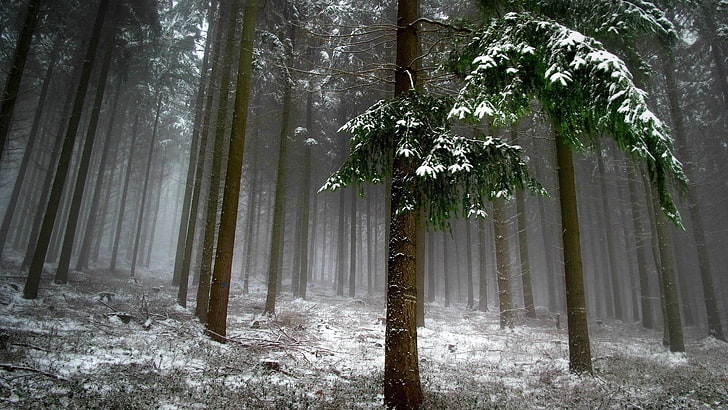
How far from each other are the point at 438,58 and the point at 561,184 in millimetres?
4211

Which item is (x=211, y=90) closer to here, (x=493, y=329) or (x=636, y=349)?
(x=493, y=329)

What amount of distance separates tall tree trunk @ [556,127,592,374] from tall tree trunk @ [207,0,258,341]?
317 inches

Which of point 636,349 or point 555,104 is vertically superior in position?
point 555,104

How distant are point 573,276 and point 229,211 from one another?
8575mm

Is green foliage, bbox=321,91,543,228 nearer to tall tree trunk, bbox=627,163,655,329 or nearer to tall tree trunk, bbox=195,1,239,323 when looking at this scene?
tall tree trunk, bbox=195,1,239,323

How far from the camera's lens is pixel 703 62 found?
59.3 feet

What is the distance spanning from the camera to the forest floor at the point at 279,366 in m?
5.20

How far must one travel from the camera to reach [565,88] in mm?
4410

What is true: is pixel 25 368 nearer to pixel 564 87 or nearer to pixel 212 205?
pixel 212 205

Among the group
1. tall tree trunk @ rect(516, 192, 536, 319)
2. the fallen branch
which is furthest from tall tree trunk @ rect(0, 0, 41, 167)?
tall tree trunk @ rect(516, 192, 536, 319)

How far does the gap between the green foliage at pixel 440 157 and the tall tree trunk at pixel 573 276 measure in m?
3.30

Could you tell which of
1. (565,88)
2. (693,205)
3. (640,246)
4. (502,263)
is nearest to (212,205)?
(565,88)

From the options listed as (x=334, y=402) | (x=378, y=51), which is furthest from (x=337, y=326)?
(x=378, y=51)

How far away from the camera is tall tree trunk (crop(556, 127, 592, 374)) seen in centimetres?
783
